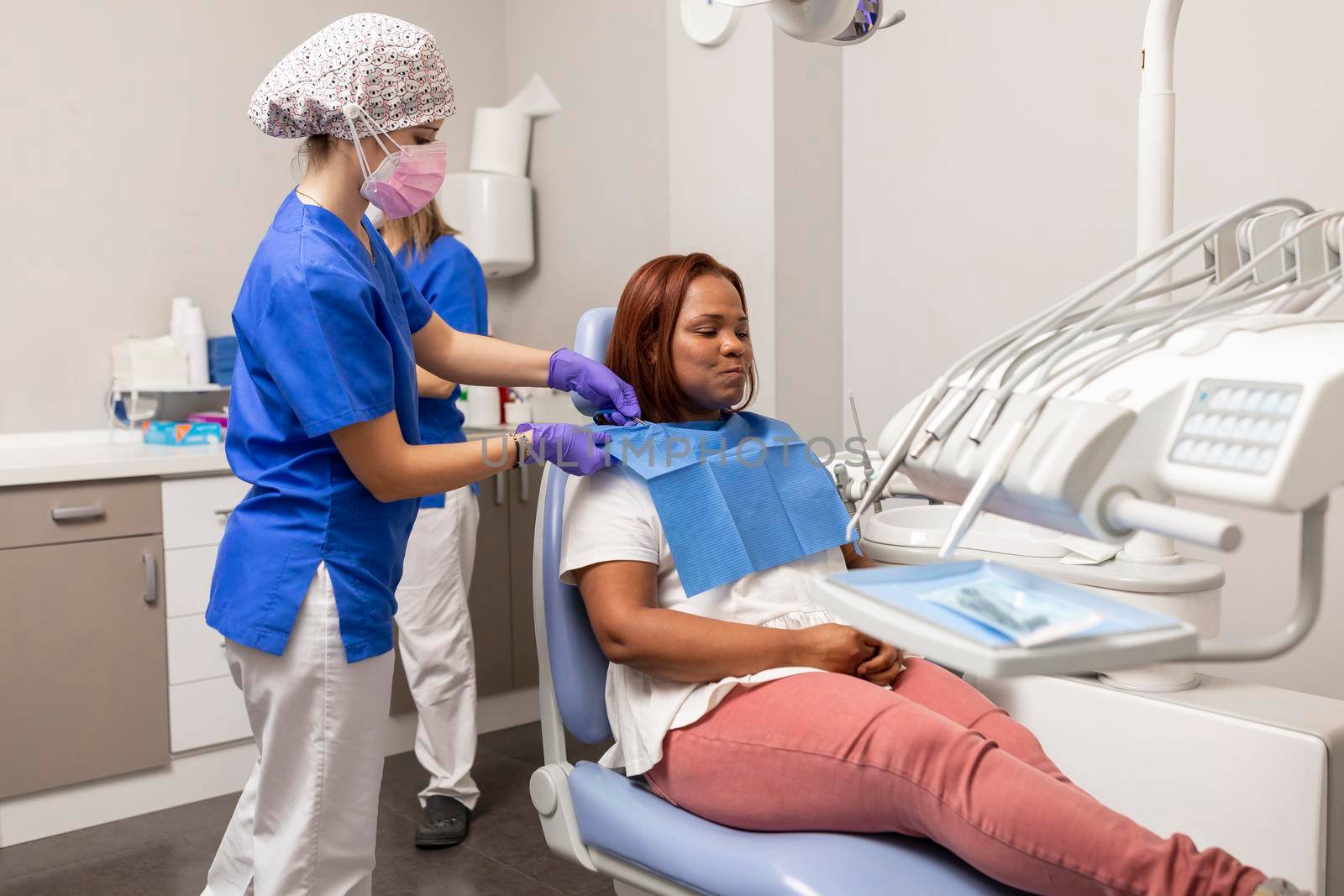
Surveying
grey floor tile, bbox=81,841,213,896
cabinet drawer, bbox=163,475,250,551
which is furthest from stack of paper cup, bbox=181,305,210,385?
grey floor tile, bbox=81,841,213,896

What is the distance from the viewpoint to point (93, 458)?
8.13ft

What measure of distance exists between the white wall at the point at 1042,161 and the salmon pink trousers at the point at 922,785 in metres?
1.10

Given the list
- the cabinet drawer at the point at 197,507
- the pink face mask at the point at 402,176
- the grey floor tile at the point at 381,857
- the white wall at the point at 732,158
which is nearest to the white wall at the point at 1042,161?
the white wall at the point at 732,158

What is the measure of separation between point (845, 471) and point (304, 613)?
807 millimetres

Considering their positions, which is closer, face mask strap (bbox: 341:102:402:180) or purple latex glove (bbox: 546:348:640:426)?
face mask strap (bbox: 341:102:402:180)

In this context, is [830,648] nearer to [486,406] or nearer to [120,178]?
[486,406]

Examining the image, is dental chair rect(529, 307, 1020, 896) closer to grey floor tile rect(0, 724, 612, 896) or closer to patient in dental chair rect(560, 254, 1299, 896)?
patient in dental chair rect(560, 254, 1299, 896)

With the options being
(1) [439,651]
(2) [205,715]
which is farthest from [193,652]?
(1) [439,651]

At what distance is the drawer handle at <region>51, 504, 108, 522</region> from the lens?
234 cm

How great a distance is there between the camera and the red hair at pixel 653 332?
161 cm

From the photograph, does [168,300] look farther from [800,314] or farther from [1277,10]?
[1277,10]

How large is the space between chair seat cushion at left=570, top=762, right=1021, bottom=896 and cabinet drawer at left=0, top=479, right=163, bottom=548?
150 centimetres

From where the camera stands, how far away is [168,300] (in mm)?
2945

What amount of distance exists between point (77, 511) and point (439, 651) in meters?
0.79
